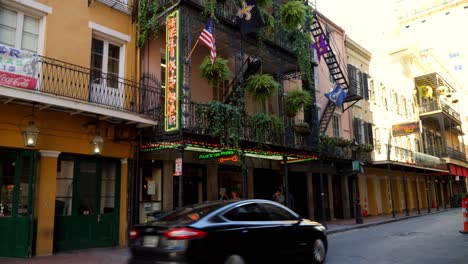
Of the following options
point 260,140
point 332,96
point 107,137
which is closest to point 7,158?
point 107,137

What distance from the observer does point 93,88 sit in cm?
1129

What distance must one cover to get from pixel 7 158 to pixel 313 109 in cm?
1241

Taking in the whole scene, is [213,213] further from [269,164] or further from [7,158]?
[269,164]

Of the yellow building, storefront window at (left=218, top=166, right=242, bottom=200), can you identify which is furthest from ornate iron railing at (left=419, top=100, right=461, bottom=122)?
the yellow building

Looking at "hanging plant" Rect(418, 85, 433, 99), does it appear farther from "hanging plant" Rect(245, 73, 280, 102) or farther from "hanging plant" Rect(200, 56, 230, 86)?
"hanging plant" Rect(200, 56, 230, 86)

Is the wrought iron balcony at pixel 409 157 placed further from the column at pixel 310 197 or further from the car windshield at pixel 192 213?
the car windshield at pixel 192 213

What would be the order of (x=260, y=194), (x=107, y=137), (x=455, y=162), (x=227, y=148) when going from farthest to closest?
(x=455, y=162), (x=260, y=194), (x=227, y=148), (x=107, y=137)

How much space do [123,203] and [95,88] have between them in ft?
11.6

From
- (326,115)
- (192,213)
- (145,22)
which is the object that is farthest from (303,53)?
(192,213)

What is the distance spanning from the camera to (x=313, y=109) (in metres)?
17.6

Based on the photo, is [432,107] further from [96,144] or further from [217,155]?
[96,144]

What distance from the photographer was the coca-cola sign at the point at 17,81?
8656 millimetres

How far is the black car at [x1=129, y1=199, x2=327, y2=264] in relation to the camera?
230 inches

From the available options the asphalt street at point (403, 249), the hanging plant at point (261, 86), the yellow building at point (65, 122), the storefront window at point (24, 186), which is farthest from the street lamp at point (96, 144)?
the asphalt street at point (403, 249)
